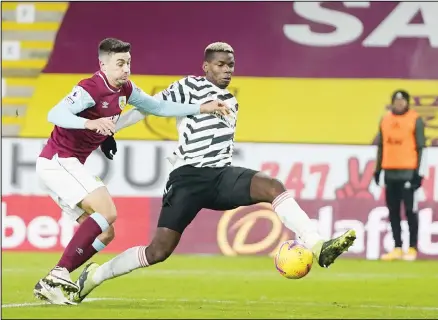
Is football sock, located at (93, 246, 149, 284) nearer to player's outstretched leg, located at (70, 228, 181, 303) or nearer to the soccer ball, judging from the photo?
player's outstretched leg, located at (70, 228, 181, 303)

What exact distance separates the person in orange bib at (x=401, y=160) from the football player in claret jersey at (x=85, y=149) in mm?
5399

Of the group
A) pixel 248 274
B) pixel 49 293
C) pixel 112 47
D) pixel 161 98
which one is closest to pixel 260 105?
pixel 248 274

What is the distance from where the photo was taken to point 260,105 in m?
14.3

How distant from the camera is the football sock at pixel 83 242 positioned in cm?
844

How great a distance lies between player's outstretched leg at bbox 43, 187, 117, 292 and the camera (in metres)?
8.41

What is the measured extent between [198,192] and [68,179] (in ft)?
2.95

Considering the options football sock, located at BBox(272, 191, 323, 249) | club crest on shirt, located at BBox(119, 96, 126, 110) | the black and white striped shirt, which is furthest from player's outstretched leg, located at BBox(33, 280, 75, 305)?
football sock, located at BBox(272, 191, 323, 249)

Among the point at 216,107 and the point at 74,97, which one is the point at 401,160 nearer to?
the point at 216,107

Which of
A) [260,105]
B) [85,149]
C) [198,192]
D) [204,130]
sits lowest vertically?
[198,192]

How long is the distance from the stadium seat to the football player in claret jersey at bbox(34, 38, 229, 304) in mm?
5739

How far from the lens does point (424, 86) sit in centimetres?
1417

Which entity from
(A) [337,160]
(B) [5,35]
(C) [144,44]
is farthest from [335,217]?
(B) [5,35]

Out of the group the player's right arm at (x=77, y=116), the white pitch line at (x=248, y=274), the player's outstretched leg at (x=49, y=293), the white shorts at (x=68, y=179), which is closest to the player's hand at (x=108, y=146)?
the white shorts at (x=68, y=179)

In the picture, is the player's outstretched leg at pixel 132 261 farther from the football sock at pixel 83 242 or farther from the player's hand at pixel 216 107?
the player's hand at pixel 216 107
